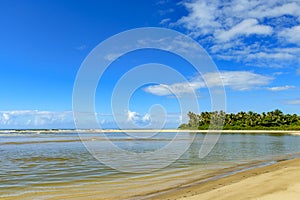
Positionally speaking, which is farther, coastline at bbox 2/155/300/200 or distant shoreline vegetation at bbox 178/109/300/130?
distant shoreline vegetation at bbox 178/109/300/130

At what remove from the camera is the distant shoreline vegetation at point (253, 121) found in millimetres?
118375

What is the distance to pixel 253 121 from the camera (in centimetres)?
12344

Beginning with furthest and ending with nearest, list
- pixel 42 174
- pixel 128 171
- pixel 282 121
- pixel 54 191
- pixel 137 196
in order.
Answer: pixel 282 121 < pixel 128 171 < pixel 42 174 < pixel 54 191 < pixel 137 196

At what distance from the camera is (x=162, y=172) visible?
17500 mm

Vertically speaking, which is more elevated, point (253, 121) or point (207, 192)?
point (253, 121)

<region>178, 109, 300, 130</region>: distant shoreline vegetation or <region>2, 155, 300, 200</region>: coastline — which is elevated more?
<region>178, 109, 300, 130</region>: distant shoreline vegetation

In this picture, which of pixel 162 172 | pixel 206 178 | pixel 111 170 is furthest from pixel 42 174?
pixel 206 178

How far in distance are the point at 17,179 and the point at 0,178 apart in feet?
3.25

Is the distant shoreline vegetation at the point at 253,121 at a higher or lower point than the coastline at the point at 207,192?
higher

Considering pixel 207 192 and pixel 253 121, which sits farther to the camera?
pixel 253 121

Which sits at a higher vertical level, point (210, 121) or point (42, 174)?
point (210, 121)

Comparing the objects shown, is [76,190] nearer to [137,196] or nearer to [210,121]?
[137,196]

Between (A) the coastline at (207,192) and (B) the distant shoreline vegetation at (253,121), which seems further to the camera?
(B) the distant shoreline vegetation at (253,121)

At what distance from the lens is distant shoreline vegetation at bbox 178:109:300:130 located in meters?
118
